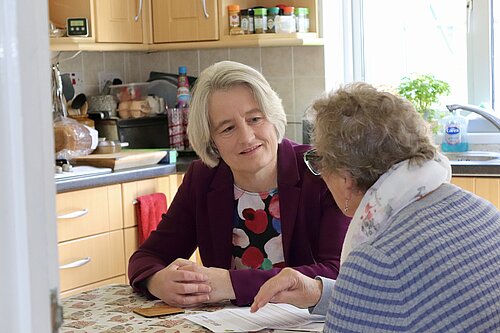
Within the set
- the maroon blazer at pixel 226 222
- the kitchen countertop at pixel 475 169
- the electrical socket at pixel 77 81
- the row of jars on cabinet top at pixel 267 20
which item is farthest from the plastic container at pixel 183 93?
the maroon blazer at pixel 226 222

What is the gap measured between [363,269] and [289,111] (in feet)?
9.50

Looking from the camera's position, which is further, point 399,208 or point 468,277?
point 399,208

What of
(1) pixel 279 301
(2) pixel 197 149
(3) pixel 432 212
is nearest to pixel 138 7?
(2) pixel 197 149

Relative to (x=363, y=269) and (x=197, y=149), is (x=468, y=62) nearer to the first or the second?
(x=197, y=149)

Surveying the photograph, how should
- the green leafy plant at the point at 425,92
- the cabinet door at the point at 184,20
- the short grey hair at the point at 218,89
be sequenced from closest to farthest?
the short grey hair at the point at 218,89
the green leafy plant at the point at 425,92
the cabinet door at the point at 184,20

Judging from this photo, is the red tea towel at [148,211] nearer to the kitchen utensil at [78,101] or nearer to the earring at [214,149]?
the kitchen utensil at [78,101]

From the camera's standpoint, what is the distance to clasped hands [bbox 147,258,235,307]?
78.4 inches

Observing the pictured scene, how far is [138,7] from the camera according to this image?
4301mm

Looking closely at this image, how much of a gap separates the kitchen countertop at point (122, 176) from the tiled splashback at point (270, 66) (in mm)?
582

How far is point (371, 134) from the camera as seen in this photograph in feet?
5.45

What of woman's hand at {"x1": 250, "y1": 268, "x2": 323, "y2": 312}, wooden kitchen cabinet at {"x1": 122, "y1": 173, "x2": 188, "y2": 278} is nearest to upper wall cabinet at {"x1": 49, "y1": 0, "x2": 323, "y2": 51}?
wooden kitchen cabinet at {"x1": 122, "y1": 173, "x2": 188, "y2": 278}

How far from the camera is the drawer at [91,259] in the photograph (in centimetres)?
347

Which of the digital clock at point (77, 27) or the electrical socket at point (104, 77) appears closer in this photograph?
the digital clock at point (77, 27)

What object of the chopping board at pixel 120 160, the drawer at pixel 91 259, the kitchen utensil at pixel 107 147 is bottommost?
the drawer at pixel 91 259
